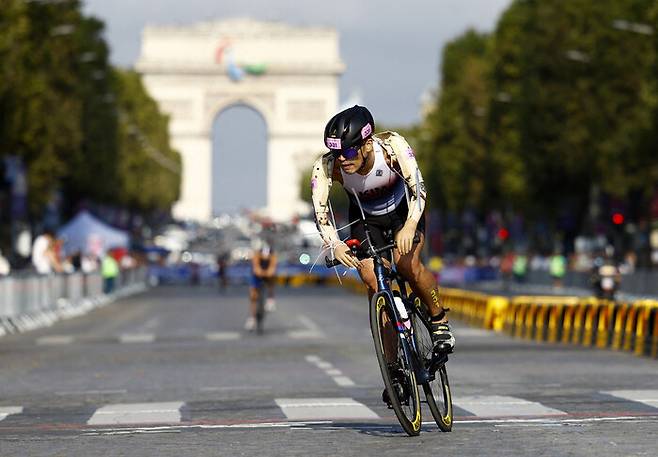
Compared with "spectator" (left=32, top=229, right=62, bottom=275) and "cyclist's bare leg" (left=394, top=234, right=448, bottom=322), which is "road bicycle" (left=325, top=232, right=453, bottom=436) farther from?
"spectator" (left=32, top=229, right=62, bottom=275)

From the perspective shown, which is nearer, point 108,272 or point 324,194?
point 324,194

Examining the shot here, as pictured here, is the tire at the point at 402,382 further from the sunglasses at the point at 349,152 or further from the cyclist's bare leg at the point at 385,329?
the sunglasses at the point at 349,152

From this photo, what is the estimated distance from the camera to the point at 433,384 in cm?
1184

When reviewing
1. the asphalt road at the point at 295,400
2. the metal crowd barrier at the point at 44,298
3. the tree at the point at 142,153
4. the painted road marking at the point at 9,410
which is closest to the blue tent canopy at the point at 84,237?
the metal crowd barrier at the point at 44,298

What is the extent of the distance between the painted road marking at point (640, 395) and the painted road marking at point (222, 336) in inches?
634

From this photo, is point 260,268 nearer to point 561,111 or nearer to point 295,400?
point 295,400

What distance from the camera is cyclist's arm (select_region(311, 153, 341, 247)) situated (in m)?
11.6

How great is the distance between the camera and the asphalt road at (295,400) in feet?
37.2

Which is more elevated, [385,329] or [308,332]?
[385,329]

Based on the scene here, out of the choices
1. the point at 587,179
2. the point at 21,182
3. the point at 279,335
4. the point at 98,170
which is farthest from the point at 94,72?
the point at 279,335

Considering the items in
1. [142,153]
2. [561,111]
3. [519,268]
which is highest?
[561,111]

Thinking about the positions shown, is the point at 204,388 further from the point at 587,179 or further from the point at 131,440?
the point at 587,179

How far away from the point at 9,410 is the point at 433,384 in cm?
431

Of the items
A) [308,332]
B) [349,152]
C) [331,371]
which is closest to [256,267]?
[308,332]
